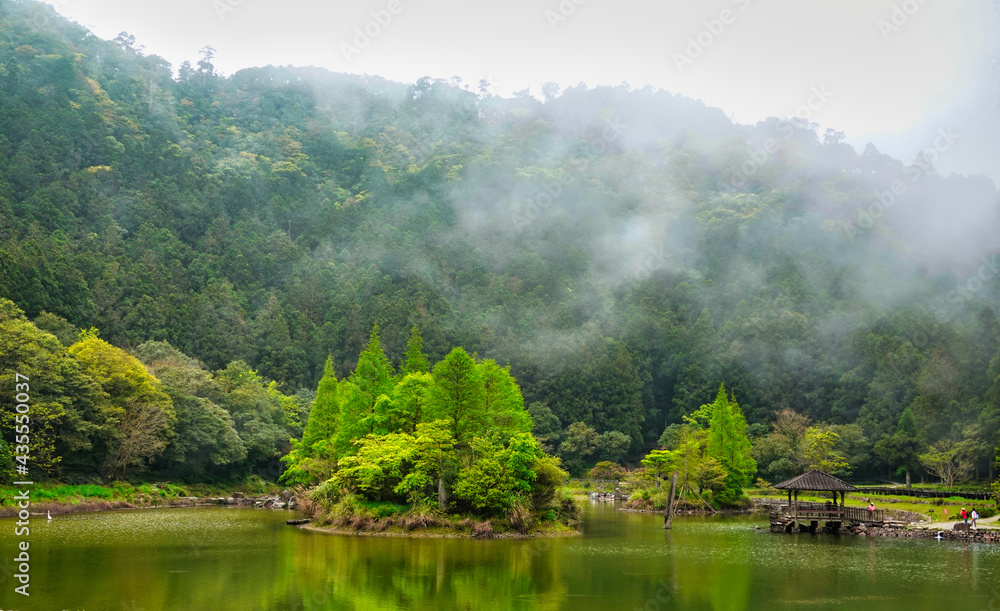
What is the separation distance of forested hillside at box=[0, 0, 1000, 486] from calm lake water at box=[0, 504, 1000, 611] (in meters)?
22.5

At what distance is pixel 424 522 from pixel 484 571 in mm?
10029

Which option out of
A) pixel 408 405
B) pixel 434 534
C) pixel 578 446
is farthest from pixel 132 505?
pixel 578 446

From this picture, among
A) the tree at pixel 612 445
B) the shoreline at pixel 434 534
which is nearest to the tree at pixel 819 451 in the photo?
the tree at pixel 612 445

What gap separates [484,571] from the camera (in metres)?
23.8

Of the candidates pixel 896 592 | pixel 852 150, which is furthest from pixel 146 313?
pixel 852 150

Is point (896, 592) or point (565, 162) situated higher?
point (565, 162)

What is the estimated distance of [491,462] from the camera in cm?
3322

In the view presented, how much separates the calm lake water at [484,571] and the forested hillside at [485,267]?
73.9 feet

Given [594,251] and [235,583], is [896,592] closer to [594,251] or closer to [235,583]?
[235,583]

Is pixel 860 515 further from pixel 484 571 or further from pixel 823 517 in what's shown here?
pixel 484 571

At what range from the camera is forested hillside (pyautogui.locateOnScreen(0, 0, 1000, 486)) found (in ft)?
233

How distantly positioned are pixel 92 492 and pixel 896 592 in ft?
142

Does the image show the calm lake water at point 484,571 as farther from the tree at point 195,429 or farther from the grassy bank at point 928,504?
the tree at point 195,429

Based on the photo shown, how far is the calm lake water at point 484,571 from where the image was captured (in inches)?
748
